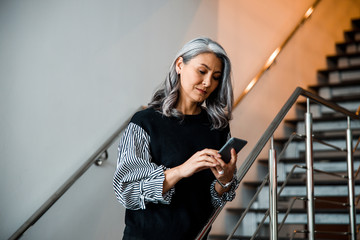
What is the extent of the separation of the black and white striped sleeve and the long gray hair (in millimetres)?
161

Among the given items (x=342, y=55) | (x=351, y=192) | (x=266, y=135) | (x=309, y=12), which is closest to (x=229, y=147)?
(x=266, y=135)

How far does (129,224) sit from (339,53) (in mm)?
5011

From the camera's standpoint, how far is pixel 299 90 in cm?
265

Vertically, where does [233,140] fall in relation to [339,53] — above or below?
below

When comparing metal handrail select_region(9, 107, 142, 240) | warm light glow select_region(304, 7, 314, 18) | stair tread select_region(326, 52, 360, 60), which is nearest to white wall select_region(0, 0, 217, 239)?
metal handrail select_region(9, 107, 142, 240)

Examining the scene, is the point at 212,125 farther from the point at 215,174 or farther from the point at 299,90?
the point at 299,90

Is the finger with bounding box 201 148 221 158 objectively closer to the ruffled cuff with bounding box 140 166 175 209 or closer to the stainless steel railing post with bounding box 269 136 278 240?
the ruffled cuff with bounding box 140 166 175 209

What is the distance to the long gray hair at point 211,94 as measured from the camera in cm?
161

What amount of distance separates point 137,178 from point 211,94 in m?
0.42

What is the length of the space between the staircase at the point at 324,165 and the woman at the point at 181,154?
138cm

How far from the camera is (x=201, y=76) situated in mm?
1594

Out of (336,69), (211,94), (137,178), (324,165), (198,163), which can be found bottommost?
(137,178)

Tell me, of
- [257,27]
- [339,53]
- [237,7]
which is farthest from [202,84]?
[339,53]

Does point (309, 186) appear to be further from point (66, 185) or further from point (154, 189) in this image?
point (154, 189)
